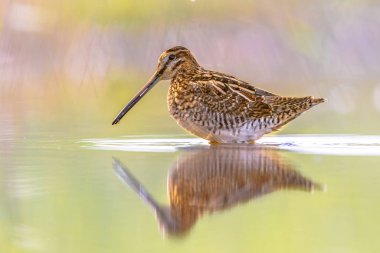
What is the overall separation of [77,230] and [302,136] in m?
4.89

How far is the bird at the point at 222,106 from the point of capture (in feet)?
34.9

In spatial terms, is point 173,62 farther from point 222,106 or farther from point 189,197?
point 189,197

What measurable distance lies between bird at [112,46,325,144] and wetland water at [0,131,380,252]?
508 mm

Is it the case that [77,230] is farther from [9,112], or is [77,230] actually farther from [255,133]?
[9,112]

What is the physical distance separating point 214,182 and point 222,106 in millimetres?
3162

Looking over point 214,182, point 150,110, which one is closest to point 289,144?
point 214,182

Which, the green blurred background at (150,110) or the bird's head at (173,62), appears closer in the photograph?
the green blurred background at (150,110)

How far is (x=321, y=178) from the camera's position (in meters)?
7.91

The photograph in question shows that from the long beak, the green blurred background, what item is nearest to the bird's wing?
the long beak

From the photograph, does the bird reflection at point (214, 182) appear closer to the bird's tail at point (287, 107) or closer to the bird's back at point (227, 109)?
the bird's back at point (227, 109)

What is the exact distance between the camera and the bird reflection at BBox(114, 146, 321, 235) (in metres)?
6.79

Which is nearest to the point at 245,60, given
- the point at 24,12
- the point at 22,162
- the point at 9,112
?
the point at 24,12

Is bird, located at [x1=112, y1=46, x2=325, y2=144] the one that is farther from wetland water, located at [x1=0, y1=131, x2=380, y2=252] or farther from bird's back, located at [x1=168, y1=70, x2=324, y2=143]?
wetland water, located at [x1=0, y1=131, x2=380, y2=252]

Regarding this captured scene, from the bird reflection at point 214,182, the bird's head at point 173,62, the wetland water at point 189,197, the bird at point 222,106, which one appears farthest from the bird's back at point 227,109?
the bird reflection at point 214,182
